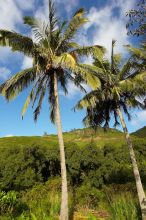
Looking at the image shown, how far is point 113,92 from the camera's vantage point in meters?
26.8

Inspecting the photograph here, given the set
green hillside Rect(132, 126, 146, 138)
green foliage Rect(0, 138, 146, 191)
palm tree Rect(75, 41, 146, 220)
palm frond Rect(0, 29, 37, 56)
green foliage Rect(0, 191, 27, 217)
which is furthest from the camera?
green hillside Rect(132, 126, 146, 138)

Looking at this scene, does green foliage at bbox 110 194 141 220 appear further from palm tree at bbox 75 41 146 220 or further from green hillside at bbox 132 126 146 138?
green hillside at bbox 132 126 146 138

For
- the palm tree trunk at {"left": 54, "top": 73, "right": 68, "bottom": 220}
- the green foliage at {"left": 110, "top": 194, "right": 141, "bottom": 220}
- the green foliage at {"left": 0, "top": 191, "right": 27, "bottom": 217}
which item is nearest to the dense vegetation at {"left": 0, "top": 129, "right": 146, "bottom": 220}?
the green foliage at {"left": 0, "top": 191, "right": 27, "bottom": 217}

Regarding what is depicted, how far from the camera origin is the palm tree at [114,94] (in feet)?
85.5

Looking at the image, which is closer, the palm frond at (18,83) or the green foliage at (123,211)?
the green foliage at (123,211)

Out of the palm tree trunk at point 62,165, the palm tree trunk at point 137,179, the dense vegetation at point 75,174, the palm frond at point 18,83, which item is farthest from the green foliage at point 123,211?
the palm frond at point 18,83

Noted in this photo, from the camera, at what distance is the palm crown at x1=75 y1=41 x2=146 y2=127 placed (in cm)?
2612

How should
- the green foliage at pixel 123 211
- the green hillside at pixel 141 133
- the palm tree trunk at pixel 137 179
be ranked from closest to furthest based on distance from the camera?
the green foliage at pixel 123 211 → the palm tree trunk at pixel 137 179 → the green hillside at pixel 141 133

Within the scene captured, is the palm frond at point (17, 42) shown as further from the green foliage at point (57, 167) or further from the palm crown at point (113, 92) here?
the green foliage at point (57, 167)

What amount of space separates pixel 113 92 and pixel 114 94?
0.40m

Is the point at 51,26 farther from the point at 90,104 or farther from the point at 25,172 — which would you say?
the point at 25,172

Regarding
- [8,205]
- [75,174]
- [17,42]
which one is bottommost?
[8,205]

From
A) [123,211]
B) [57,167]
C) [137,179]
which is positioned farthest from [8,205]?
[57,167]

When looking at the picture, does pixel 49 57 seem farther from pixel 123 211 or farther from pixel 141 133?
pixel 141 133
